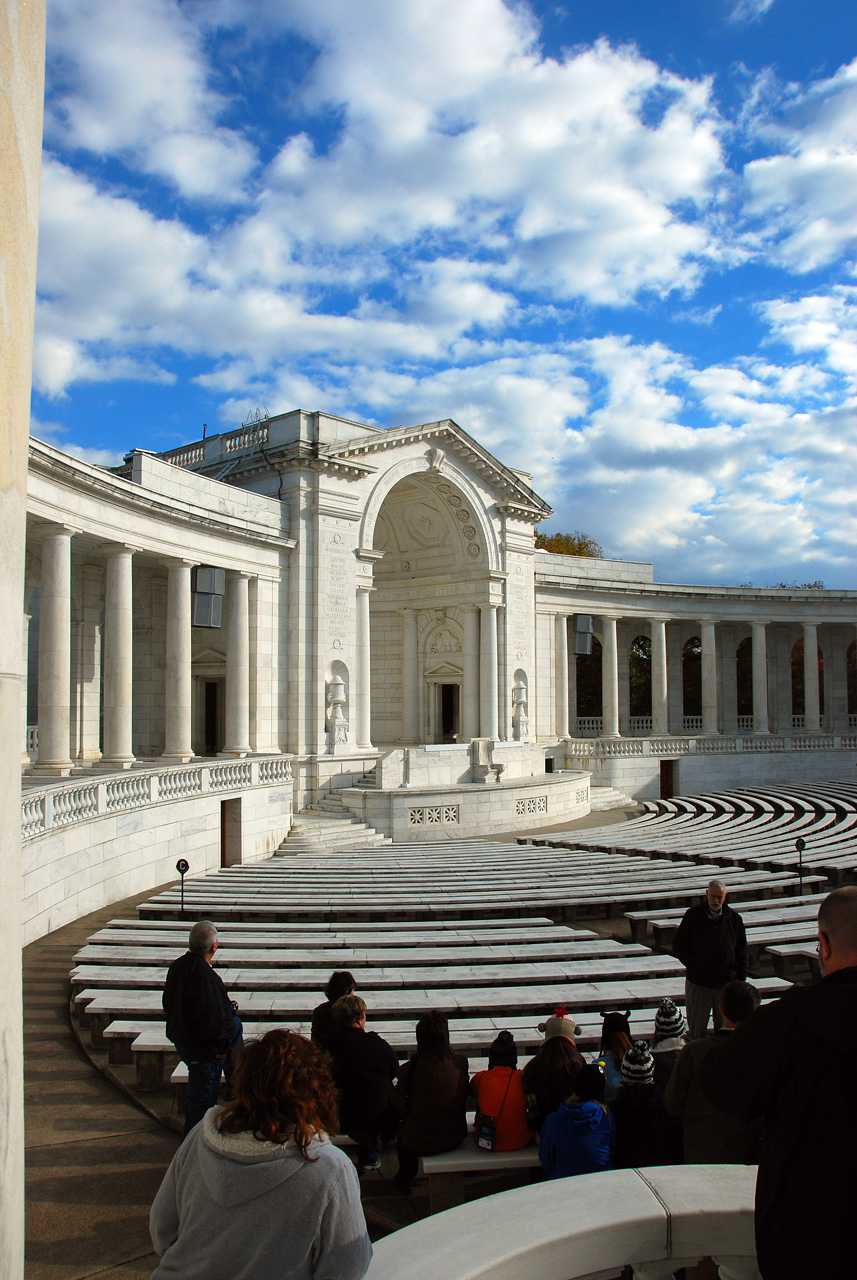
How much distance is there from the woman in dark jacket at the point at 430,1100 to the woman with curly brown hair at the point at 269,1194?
2.89 meters

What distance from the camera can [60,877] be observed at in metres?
15.7

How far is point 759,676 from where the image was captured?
157ft

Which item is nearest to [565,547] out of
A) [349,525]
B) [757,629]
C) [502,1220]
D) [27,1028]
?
[757,629]

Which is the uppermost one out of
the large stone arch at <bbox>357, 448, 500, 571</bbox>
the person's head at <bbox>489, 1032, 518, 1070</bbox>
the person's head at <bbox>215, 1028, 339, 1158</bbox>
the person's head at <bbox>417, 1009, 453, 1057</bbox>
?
the large stone arch at <bbox>357, 448, 500, 571</bbox>

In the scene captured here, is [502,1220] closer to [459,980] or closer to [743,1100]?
[743,1100]

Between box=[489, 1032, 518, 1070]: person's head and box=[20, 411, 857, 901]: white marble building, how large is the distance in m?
11.5

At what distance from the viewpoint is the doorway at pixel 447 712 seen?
42.2m

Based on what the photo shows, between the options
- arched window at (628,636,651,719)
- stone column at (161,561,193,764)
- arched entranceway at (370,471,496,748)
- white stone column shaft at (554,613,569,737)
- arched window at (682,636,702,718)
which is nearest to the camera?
stone column at (161,561,193,764)

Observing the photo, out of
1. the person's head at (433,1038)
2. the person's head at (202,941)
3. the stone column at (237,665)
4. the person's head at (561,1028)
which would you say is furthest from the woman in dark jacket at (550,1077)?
the stone column at (237,665)

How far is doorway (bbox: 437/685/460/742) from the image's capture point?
42.2 meters

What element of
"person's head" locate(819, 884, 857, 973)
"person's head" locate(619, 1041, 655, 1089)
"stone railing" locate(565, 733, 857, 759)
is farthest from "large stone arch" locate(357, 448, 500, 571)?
"person's head" locate(819, 884, 857, 973)

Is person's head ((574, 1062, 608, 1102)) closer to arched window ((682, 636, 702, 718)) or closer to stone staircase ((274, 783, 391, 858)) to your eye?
stone staircase ((274, 783, 391, 858))

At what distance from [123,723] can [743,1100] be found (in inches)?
912

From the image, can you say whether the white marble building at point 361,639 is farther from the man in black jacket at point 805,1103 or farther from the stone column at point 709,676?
the man in black jacket at point 805,1103
